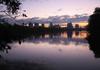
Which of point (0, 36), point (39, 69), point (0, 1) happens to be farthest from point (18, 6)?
point (39, 69)

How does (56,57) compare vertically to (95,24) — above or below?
below

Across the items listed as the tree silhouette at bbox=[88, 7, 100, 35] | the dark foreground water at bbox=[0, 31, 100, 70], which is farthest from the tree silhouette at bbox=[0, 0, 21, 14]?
the tree silhouette at bbox=[88, 7, 100, 35]

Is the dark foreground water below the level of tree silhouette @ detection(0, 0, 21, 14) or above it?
below

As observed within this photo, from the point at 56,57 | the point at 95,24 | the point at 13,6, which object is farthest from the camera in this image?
the point at 95,24

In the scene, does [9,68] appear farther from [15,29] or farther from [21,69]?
[15,29]

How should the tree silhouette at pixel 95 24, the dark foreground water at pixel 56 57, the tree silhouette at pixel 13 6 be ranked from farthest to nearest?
the tree silhouette at pixel 95 24, the dark foreground water at pixel 56 57, the tree silhouette at pixel 13 6

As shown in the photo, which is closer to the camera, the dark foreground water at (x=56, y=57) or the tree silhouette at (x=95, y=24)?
the dark foreground water at (x=56, y=57)

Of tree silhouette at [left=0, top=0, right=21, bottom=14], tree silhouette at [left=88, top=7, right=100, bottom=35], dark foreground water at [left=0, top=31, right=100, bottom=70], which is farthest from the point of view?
tree silhouette at [left=88, top=7, right=100, bottom=35]

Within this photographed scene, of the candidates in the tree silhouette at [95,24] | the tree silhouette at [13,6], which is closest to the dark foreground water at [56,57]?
the tree silhouette at [13,6]

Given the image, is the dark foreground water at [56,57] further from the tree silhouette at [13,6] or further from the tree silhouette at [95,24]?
the tree silhouette at [95,24]

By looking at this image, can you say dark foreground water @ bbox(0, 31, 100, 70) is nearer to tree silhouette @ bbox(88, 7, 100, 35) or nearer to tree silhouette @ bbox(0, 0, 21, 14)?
tree silhouette @ bbox(0, 0, 21, 14)

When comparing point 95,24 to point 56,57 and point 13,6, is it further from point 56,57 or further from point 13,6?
point 13,6

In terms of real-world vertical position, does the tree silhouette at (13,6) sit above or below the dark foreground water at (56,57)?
above

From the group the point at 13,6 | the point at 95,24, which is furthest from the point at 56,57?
the point at 95,24
